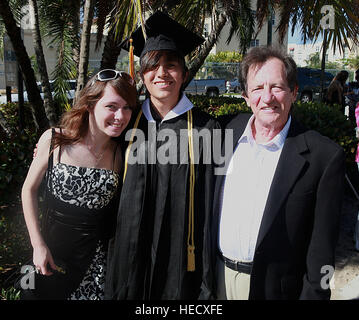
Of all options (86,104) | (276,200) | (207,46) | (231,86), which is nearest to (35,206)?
(86,104)

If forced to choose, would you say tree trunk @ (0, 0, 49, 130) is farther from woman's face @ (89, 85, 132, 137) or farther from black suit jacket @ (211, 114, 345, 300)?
black suit jacket @ (211, 114, 345, 300)

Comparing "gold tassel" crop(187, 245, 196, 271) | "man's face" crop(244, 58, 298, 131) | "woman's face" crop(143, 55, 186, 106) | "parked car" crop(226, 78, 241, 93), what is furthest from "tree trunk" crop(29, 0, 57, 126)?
"parked car" crop(226, 78, 241, 93)

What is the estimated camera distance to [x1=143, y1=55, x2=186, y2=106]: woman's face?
78.6 inches

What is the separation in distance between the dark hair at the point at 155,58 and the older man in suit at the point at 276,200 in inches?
14.4

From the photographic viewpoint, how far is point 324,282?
1.75 metres

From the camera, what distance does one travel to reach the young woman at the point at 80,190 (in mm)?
2029

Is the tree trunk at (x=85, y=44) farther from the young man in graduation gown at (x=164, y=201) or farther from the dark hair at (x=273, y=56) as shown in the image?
the dark hair at (x=273, y=56)

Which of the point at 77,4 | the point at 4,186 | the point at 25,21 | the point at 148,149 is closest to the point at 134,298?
the point at 148,149

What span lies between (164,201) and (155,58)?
77 centimetres

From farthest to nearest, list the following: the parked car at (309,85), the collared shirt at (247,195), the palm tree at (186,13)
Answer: the parked car at (309,85) → the palm tree at (186,13) → the collared shirt at (247,195)

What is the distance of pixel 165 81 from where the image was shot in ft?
6.54

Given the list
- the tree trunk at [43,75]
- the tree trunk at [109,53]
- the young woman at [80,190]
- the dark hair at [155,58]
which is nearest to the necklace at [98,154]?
the young woman at [80,190]

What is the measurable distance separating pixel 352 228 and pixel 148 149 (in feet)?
12.9

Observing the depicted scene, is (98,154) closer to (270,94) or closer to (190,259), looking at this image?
(190,259)
